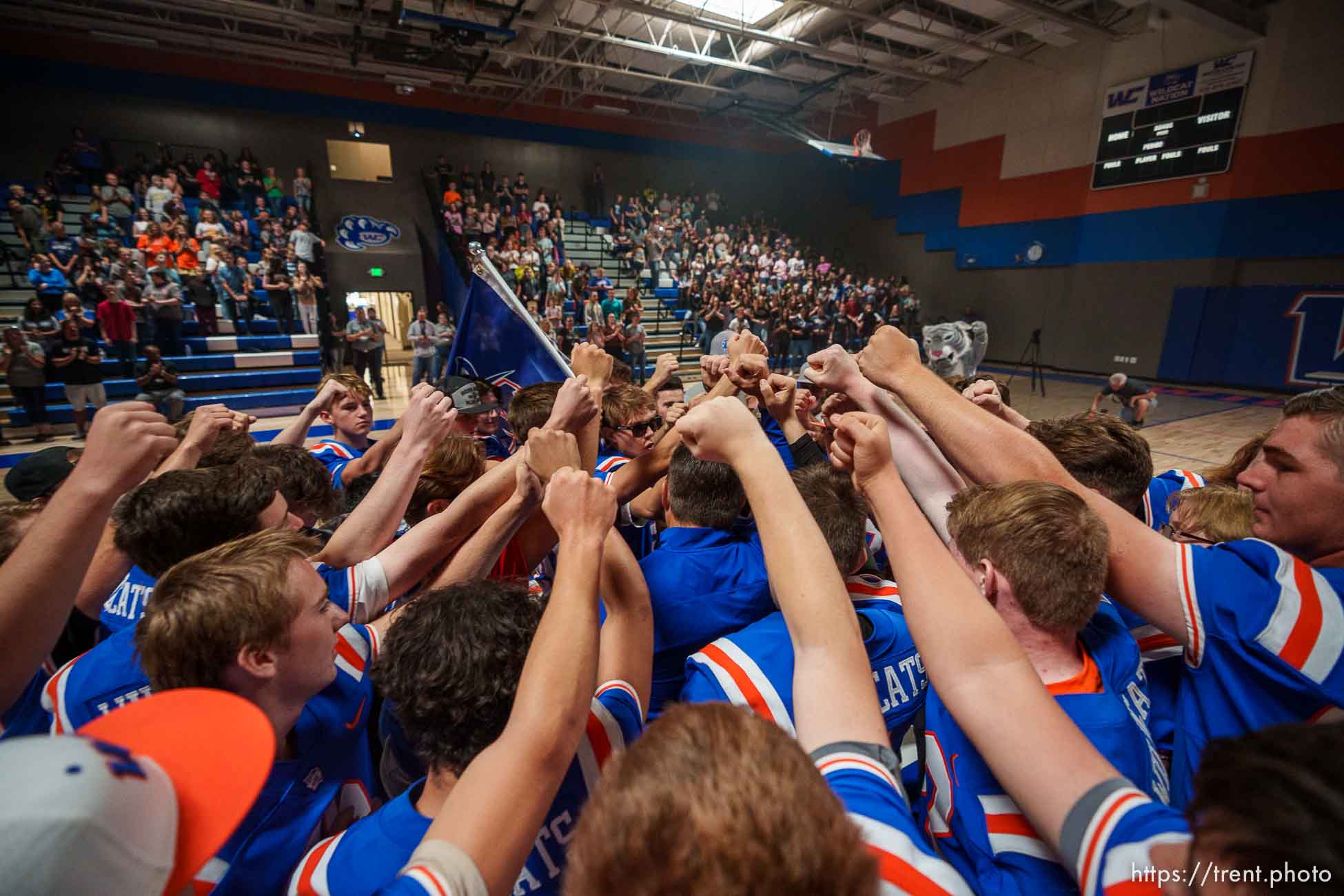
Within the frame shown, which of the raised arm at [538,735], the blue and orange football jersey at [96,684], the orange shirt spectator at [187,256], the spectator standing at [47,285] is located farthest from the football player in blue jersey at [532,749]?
the orange shirt spectator at [187,256]

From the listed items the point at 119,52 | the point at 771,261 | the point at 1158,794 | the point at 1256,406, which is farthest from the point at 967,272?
the point at 119,52

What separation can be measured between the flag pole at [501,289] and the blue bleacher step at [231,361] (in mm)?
9482

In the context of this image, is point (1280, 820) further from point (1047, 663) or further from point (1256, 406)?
point (1256, 406)

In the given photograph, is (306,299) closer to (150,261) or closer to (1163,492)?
(150,261)

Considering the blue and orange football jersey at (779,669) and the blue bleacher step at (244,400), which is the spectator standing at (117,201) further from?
the blue and orange football jersey at (779,669)

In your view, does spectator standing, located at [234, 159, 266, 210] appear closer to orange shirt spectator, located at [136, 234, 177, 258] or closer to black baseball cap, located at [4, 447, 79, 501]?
orange shirt spectator, located at [136, 234, 177, 258]

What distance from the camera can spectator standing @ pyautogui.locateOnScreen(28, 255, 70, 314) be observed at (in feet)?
31.0

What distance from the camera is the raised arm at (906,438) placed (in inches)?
66.6

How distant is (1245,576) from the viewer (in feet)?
3.76

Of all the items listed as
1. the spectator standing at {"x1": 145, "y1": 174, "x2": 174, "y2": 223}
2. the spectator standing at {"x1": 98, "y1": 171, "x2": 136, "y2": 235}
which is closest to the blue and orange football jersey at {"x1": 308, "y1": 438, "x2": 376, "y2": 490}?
the spectator standing at {"x1": 145, "y1": 174, "x2": 174, "y2": 223}

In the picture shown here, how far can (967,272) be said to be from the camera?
19.4 meters

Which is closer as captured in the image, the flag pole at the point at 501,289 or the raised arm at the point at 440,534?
the raised arm at the point at 440,534

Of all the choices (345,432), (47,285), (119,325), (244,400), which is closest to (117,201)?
(47,285)

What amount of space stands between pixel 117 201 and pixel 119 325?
450 centimetres
